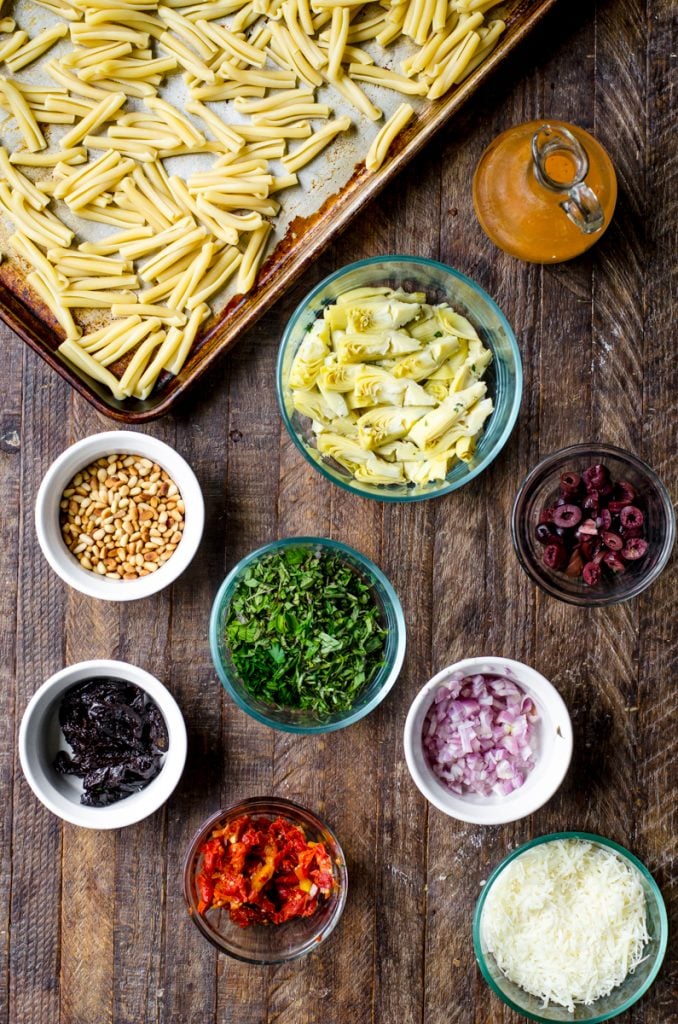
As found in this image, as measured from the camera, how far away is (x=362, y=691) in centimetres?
189

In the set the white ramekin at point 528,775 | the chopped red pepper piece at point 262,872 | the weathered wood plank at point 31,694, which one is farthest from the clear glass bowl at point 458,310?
the chopped red pepper piece at point 262,872

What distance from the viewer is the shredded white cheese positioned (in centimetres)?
183

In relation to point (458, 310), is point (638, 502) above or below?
below

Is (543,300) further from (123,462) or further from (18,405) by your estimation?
(18,405)

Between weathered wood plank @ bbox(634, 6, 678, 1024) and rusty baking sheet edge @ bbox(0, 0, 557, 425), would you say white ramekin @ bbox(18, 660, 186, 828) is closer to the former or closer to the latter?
rusty baking sheet edge @ bbox(0, 0, 557, 425)

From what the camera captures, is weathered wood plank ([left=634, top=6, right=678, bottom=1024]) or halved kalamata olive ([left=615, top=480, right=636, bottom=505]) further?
weathered wood plank ([left=634, top=6, right=678, bottom=1024])

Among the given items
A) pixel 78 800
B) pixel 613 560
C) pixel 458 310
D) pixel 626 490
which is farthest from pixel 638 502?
pixel 78 800

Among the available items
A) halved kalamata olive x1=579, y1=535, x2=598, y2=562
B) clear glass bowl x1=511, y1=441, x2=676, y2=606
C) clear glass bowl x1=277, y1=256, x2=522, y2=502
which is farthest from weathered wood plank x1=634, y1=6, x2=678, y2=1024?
clear glass bowl x1=277, y1=256, x2=522, y2=502

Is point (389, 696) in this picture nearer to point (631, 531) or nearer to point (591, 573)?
point (591, 573)

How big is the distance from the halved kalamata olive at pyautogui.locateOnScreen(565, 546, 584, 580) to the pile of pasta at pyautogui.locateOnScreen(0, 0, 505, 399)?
2.96 ft

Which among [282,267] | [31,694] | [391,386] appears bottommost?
[31,694]

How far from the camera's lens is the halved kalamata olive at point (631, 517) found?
1.81 meters

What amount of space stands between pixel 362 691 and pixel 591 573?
21.7 inches

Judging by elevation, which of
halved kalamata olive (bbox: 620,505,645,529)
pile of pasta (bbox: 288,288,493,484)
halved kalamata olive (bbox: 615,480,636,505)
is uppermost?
pile of pasta (bbox: 288,288,493,484)
